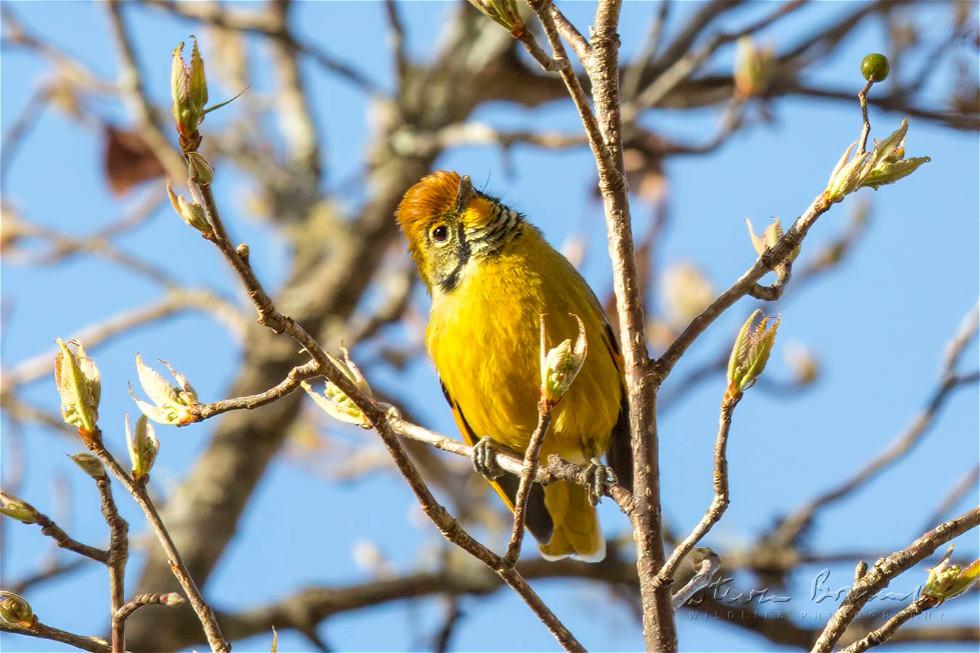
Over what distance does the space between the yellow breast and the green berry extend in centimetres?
174

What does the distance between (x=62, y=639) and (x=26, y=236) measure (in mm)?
4492

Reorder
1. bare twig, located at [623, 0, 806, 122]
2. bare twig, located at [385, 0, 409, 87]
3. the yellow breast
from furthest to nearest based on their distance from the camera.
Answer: bare twig, located at [385, 0, 409, 87] < bare twig, located at [623, 0, 806, 122] < the yellow breast

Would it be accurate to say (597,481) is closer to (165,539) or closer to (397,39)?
(165,539)

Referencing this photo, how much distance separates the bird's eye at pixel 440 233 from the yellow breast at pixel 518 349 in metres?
0.23

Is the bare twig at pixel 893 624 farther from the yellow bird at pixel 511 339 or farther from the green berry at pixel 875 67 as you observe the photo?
the yellow bird at pixel 511 339

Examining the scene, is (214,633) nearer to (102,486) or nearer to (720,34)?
(102,486)

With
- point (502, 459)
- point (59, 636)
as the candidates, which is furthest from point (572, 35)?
point (59, 636)

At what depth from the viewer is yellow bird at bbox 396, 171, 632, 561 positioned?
3850 mm

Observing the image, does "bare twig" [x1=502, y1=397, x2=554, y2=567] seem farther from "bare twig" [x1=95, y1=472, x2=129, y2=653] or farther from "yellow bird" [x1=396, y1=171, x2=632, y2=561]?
"yellow bird" [x1=396, y1=171, x2=632, y2=561]

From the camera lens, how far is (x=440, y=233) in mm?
4438

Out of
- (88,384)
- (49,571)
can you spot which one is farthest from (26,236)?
(88,384)

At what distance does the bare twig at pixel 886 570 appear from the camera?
200cm

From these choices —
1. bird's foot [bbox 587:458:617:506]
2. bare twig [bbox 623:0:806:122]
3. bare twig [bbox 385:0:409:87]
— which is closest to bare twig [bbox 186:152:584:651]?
bird's foot [bbox 587:458:617:506]

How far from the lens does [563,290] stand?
13.1 feet
